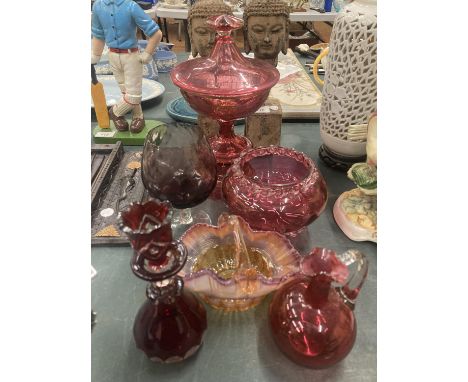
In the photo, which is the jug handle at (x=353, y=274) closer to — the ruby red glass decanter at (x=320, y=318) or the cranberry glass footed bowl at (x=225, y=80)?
the ruby red glass decanter at (x=320, y=318)

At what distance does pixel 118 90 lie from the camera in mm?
1132

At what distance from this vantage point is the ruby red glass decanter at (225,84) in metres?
0.70

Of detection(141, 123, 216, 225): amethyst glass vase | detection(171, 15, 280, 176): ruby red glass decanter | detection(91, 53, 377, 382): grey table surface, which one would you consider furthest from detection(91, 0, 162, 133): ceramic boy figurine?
detection(91, 53, 377, 382): grey table surface

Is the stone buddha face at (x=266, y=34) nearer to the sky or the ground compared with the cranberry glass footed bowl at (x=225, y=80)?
nearer to the sky

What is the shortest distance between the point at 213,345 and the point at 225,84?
486mm

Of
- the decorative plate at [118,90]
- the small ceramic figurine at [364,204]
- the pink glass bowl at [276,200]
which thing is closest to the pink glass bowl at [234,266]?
the pink glass bowl at [276,200]

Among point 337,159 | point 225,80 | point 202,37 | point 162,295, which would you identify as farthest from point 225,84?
point 162,295

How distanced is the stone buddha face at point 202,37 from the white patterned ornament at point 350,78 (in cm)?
26

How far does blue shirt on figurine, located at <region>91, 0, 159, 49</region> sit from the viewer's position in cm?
77

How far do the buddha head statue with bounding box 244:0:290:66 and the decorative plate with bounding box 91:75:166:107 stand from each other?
34cm

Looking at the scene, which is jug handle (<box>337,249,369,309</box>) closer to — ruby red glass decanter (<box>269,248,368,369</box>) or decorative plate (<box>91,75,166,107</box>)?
ruby red glass decanter (<box>269,248,368,369</box>)

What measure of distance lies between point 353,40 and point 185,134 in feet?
1.12

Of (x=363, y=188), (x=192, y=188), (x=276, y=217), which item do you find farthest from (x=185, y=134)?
(x=363, y=188)
